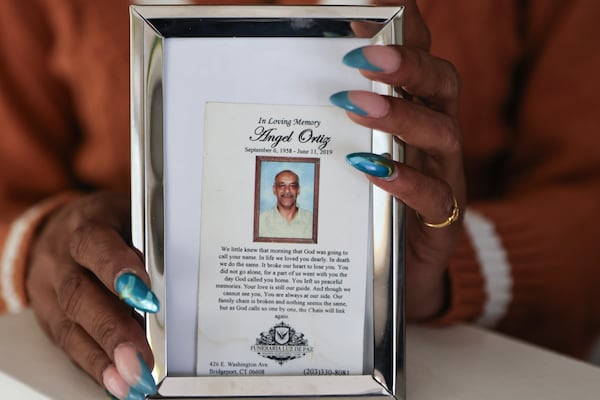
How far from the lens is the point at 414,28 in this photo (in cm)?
45

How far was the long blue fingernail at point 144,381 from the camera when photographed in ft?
1.32

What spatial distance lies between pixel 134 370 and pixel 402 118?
0.21 meters

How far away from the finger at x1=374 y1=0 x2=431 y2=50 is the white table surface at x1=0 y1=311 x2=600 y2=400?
22 centimetres

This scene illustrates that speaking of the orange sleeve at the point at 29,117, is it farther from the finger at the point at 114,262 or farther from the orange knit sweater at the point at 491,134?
the finger at the point at 114,262

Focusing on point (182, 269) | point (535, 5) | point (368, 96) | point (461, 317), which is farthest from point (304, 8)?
point (535, 5)

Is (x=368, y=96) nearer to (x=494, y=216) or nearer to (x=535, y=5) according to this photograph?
(x=494, y=216)

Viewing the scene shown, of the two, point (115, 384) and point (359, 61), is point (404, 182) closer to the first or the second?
point (359, 61)

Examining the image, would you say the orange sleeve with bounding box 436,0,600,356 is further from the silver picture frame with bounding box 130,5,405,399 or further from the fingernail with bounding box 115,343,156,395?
the fingernail with bounding box 115,343,156,395

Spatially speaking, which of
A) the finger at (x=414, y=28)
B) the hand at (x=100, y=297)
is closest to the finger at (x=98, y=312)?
the hand at (x=100, y=297)

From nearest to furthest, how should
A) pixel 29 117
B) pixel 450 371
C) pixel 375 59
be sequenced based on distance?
1. pixel 375 59
2. pixel 450 371
3. pixel 29 117

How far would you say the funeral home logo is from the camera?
16.8 inches

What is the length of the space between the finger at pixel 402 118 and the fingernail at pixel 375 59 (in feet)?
0.05

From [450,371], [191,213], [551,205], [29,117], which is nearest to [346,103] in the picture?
[191,213]

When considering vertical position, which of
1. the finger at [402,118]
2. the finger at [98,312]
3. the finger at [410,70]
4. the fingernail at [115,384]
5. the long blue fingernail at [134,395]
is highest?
the finger at [410,70]
